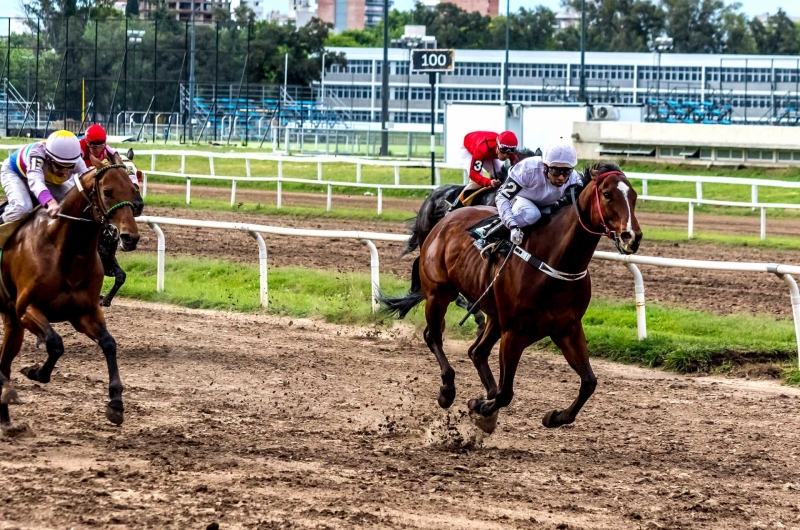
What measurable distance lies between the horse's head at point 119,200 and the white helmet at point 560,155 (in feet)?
7.75

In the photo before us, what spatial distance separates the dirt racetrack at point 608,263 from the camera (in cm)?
1237

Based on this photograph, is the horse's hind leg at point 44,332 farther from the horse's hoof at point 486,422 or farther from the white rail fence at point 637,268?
the white rail fence at point 637,268

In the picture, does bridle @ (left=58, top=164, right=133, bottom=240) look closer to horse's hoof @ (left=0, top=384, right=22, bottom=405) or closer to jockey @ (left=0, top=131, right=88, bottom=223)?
jockey @ (left=0, top=131, right=88, bottom=223)

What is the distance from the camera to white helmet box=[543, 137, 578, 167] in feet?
23.3

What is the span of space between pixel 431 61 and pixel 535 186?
54.1 ft

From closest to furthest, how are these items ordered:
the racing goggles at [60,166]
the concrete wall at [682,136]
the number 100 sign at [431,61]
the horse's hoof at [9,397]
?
1. the horse's hoof at [9,397]
2. the racing goggles at [60,166]
3. the number 100 sign at [431,61]
4. the concrete wall at [682,136]

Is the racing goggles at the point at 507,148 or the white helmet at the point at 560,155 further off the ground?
the racing goggles at the point at 507,148

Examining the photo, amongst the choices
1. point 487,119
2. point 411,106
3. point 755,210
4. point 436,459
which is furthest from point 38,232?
point 411,106

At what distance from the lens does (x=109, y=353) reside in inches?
272

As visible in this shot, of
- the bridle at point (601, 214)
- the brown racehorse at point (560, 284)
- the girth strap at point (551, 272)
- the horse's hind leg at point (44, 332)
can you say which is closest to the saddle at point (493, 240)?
the brown racehorse at point (560, 284)

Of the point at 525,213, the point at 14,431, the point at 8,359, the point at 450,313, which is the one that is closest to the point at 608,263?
the point at 450,313

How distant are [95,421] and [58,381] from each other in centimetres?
140

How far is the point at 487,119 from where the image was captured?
99.1ft

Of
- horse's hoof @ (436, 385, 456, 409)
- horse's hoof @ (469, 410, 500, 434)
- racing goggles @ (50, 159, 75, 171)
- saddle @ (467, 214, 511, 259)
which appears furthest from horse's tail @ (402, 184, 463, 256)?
racing goggles @ (50, 159, 75, 171)
